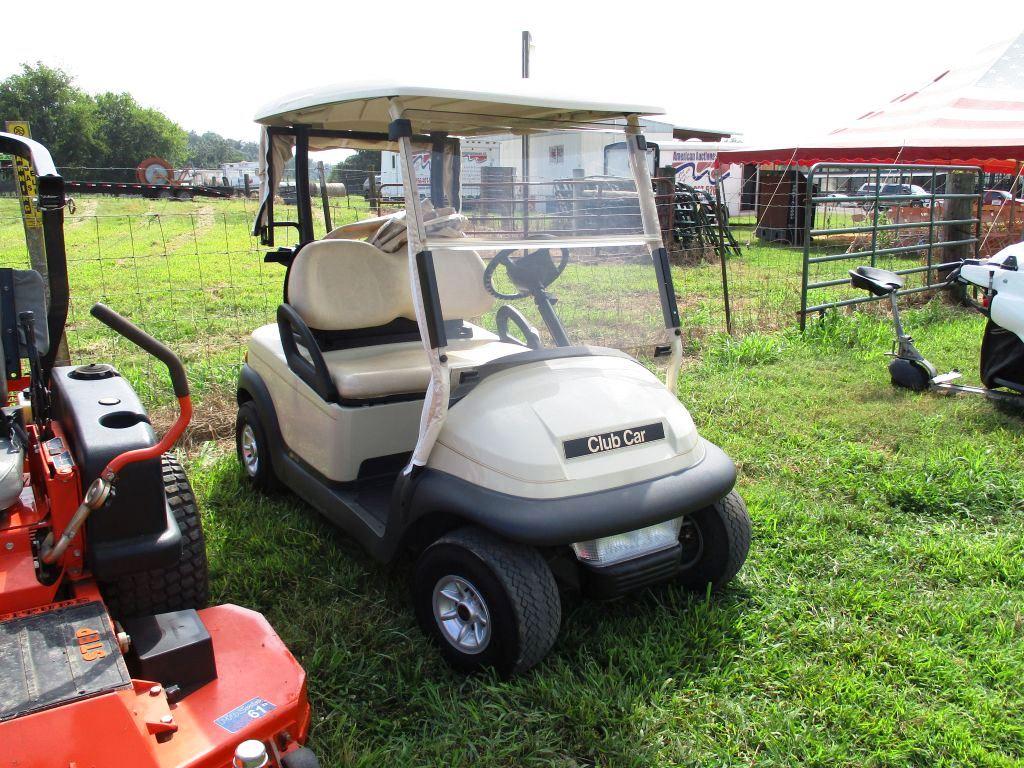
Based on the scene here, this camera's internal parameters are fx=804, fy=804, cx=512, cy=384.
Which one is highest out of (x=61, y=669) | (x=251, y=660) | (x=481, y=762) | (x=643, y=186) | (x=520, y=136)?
(x=520, y=136)

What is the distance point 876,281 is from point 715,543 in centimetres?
355

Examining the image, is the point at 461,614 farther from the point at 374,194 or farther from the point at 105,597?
the point at 374,194

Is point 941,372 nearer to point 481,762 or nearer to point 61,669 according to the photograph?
point 481,762

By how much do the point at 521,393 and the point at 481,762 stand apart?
1148 millimetres

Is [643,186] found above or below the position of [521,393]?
above

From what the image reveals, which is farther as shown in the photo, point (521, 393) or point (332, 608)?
point (332, 608)

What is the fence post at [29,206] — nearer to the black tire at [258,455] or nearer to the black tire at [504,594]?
the black tire at [258,455]

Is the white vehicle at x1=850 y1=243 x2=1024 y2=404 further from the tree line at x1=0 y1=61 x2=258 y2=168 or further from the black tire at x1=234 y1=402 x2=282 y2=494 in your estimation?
the tree line at x1=0 y1=61 x2=258 y2=168

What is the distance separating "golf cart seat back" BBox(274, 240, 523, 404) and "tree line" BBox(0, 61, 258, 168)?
176 ft

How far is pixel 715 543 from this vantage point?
2.96 metres

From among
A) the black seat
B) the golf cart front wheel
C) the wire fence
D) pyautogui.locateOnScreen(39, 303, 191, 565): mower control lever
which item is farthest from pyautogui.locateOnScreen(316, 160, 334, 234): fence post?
the golf cart front wheel

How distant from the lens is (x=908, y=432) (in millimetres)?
4820

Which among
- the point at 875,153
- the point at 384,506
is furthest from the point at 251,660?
the point at 875,153

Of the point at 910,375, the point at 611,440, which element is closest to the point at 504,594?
the point at 611,440
